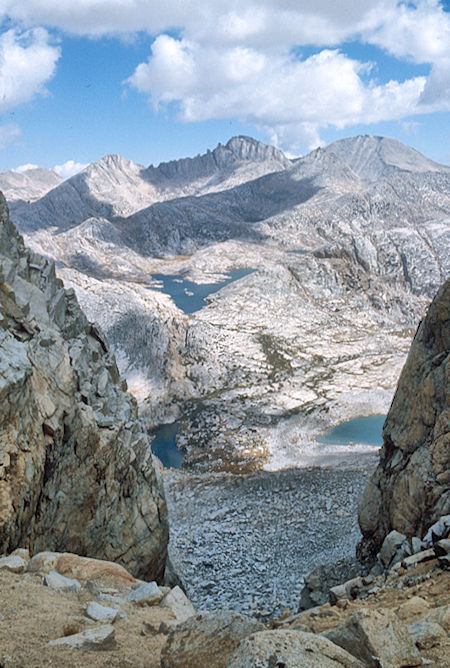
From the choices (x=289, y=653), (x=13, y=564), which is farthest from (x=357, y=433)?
(x=289, y=653)

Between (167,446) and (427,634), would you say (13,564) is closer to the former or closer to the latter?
(427,634)

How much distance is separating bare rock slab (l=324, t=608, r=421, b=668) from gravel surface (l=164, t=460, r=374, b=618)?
19498 mm

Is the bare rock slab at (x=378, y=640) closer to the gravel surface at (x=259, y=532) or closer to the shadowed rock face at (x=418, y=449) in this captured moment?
the shadowed rock face at (x=418, y=449)

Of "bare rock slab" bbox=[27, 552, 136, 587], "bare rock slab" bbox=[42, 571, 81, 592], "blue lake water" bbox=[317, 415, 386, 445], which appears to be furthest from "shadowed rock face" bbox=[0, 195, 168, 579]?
"blue lake water" bbox=[317, 415, 386, 445]

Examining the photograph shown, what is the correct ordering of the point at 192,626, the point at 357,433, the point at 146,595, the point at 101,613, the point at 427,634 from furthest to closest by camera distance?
the point at 357,433
the point at 146,595
the point at 101,613
the point at 192,626
the point at 427,634

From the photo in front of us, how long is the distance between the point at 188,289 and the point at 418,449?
129625 millimetres

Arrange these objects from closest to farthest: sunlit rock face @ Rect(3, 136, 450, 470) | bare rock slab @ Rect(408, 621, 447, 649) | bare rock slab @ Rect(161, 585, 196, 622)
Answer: bare rock slab @ Rect(408, 621, 447, 649) → bare rock slab @ Rect(161, 585, 196, 622) → sunlit rock face @ Rect(3, 136, 450, 470)

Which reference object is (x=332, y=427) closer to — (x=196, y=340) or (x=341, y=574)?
(x=196, y=340)

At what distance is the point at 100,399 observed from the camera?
24.2 metres

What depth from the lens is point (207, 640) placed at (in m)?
8.01

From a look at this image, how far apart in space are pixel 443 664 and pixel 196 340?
8406 centimetres

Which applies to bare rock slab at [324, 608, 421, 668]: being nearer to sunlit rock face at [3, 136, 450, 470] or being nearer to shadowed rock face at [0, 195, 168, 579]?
shadowed rock face at [0, 195, 168, 579]

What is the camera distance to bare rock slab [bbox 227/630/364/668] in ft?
20.5

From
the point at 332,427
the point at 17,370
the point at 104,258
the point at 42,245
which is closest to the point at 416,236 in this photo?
the point at 332,427
